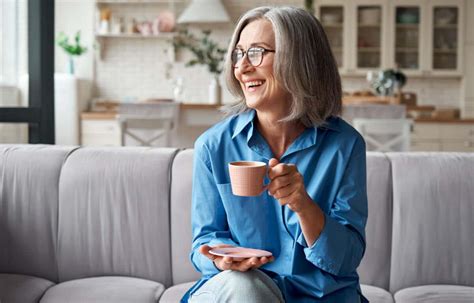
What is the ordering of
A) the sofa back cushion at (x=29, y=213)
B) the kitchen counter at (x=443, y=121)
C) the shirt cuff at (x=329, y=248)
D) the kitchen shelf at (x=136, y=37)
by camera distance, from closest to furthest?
the shirt cuff at (x=329, y=248), the sofa back cushion at (x=29, y=213), the kitchen counter at (x=443, y=121), the kitchen shelf at (x=136, y=37)

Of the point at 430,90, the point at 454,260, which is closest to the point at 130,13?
the point at 430,90

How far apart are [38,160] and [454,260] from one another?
4.98ft

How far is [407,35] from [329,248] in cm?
666

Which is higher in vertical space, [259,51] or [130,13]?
[130,13]

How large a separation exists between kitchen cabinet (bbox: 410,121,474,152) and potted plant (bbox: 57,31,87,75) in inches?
136

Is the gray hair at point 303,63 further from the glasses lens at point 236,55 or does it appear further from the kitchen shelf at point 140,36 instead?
the kitchen shelf at point 140,36

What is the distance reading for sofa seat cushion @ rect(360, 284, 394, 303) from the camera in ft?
7.66

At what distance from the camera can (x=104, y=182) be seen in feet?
8.63

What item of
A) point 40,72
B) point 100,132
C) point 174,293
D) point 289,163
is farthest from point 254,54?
point 100,132

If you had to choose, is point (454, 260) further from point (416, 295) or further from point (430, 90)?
point (430, 90)

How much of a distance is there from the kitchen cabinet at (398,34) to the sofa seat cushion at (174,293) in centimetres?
571

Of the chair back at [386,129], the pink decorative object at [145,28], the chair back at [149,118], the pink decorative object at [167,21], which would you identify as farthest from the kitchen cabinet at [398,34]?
the chair back at [149,118]

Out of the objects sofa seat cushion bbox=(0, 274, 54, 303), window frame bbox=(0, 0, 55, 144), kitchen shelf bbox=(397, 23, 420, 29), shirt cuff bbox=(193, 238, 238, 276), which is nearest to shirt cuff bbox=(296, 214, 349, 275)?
shirt cuff bbox=(193, 238, 238, 276)

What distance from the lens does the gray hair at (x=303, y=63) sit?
66.6 inches
